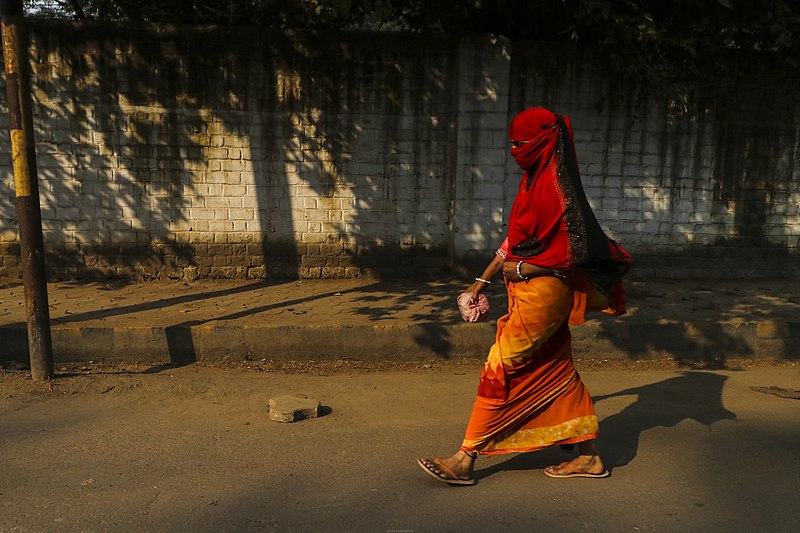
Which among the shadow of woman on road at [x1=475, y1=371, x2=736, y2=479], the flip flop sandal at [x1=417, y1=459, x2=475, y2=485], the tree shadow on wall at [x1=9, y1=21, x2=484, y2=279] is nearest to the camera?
the flip flop sandal at [x1=417, y1=459, x2=475, y2=485]

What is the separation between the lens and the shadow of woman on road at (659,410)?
358 cm

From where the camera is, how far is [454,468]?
10.2 feet

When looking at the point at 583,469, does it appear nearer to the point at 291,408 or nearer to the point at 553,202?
the point at 553,202

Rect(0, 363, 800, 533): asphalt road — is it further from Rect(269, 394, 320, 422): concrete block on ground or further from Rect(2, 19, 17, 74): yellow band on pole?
Rect(2, 19, 17, 74): yellow band on pole

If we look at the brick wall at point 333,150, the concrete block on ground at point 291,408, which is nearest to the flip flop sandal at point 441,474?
the concrete block on ground at point 291,408

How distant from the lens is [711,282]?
24.2 feet

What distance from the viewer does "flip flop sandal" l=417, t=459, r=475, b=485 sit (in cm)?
306

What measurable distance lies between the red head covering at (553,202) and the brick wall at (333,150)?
4.02m

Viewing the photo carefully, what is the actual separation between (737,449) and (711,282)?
4.31 metres

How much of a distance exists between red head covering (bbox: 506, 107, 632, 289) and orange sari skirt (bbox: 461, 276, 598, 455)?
6.4 inches

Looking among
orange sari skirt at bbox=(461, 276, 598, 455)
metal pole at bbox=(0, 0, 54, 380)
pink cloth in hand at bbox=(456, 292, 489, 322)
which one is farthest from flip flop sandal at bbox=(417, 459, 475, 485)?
metal pole at bbox=(0, 0, 54, 380)

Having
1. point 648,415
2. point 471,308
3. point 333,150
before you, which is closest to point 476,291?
point 471,308

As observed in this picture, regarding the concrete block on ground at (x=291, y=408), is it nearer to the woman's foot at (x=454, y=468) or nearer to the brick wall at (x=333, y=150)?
Answer: the woman's foot at (x=454, y=468)

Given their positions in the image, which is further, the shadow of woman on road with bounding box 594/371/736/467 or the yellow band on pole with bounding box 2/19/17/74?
the yellow band on pole with bounding box 2/19/17/74
